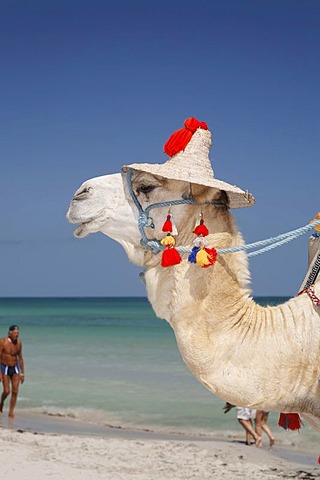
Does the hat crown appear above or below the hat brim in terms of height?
above

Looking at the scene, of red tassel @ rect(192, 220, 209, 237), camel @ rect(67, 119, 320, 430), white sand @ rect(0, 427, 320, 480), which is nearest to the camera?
camel @ rect(67, 119, 320, 430)

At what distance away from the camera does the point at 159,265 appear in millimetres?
3217

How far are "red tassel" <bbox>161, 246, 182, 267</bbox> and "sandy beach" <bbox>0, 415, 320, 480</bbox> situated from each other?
20.3 feet

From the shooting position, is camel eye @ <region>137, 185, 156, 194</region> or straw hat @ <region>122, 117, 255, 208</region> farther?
camel eye @ <region>137, 185, 156, 194</region>

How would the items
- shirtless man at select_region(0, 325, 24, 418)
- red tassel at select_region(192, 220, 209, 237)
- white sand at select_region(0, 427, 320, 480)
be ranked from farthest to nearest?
shirtless man at select_region(0, 325, 24, 418)
white sand at select_region(0, 427, 320, 480)
red tassel at select_region(192, 220, 209, 237)

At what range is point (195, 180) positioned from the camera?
314 cm

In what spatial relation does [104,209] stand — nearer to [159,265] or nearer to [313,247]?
[159,265]

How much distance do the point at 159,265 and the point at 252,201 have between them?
1.65 feet

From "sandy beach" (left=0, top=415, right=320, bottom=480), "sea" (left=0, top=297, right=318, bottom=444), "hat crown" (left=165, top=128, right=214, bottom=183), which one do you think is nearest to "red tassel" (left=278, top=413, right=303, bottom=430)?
"sea" (left=0, top=297, right=318, bottom=444)

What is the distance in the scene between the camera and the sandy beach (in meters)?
9.26

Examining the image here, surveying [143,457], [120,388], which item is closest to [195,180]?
[143,457]

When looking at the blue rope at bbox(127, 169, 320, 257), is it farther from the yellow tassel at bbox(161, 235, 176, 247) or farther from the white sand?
the white sand

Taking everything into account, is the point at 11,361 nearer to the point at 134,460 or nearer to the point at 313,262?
the point at 134,460

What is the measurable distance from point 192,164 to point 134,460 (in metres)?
7.83
